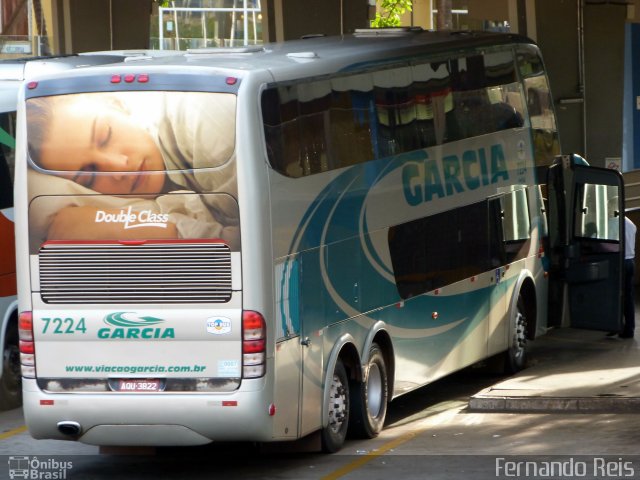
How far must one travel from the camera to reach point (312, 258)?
38.2 ft

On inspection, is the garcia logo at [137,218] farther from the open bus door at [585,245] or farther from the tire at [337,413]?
the open bus door at [585,245]

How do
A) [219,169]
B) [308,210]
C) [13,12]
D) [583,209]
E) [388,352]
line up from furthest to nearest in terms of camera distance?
[13,12] < [583,209] < [388,352] < [308,210] < [219,169]

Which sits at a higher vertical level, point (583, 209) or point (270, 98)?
point (270, 98)

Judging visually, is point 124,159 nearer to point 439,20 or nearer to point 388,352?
point 388,352

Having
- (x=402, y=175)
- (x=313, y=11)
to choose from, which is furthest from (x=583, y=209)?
(x=313, y=11)

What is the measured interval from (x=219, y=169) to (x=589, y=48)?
1619cm

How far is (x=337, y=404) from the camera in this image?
12.3 meters

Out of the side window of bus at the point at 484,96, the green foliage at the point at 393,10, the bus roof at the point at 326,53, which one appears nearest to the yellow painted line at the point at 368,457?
the bus roof at the point at 326,53

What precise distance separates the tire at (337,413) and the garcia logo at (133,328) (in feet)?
6.41

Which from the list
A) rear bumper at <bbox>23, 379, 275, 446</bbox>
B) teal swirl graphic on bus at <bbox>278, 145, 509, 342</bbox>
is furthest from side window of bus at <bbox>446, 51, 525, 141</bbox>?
rear bumper at <bbox>23, 379, 275, 446</bbox>

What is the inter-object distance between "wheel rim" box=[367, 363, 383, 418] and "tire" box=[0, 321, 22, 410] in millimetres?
4474

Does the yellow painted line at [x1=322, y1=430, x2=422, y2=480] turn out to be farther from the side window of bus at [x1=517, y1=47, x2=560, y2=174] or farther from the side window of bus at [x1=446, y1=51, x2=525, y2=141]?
the side window of bus at [x1=517, y1=47, x2=560, y2=174]

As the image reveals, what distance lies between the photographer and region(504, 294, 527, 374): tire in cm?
1695

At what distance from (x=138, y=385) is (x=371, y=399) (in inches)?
121
